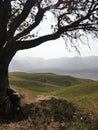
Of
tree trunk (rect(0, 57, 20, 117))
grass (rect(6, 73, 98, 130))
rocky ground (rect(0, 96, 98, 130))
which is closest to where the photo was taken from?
rocky ground (rect(0, 96, 98, 130))

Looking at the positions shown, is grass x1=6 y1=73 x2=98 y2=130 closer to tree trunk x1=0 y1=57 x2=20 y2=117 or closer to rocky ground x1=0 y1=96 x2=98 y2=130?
rocky ground x1=0 y1=96 x2=98 y2=130

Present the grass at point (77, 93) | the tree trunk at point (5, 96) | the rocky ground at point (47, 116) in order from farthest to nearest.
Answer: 1. the tree trunk at point (5, 96)
2. the grass at point (77, 93)
3. the rocky ground at point (47, 116)

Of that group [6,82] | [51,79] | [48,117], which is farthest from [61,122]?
[51,79]

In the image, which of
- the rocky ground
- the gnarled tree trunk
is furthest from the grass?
the gnarled tree trunk

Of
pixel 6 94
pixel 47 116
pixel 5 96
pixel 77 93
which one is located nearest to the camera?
pixel 47 116

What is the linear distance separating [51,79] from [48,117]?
125 m

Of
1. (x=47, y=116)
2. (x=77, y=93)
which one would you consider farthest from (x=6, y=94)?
(x=77, y=93)

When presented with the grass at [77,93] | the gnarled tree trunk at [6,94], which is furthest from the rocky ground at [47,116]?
the gnarled tree trunk at [6,94]

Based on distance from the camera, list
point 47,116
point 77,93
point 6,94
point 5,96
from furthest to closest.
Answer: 1. point 77,93
2. point 6,94
3. point 5,96
4. point 47,116

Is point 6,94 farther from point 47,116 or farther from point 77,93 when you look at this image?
point 77,93

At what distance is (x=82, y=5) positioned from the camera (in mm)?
24297

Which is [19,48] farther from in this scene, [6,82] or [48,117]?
[48,117]

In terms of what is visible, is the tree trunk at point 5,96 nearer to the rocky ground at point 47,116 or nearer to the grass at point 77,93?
the rocky ground at point 47,116

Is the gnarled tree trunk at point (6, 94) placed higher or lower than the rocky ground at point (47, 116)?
higher
